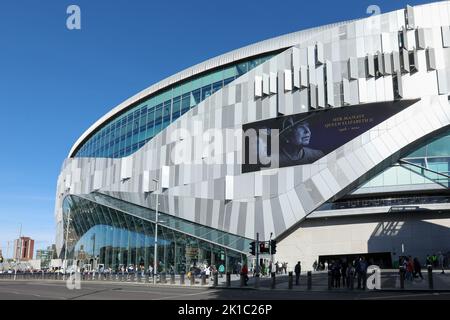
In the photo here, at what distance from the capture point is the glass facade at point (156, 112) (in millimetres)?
59031

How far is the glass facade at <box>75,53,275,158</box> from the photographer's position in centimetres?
5903

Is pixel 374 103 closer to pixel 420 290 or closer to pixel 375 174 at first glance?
pixel 375 174

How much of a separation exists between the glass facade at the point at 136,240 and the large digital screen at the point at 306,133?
8558 millimetres

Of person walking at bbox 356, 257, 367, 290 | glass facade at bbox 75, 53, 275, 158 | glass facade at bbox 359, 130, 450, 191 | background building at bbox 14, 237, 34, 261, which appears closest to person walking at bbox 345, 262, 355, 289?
person walking at bbox 356, 257, 367, 290

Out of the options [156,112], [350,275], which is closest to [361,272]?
[350,275]

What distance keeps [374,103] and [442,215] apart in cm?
1218

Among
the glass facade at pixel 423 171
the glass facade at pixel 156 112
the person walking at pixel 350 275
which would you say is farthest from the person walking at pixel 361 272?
the glass facade at pixel 156 112

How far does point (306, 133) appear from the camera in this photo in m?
49.0

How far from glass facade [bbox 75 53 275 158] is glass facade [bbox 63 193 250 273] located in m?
8.24

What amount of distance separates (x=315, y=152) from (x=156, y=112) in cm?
2595

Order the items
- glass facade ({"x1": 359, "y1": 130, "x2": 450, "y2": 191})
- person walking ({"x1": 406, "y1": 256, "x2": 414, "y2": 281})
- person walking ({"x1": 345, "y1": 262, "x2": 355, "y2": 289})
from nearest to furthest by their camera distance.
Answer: person walking ({"x1": 345, "y1": 262, "x2": 355, "y2": 289}), person walking ({"x1": 406, "y1": 256, "x2": 414, "y2": 281}), glass facade ({"x1": 359, "y1": 130, "x2": 450, "y2": 191})

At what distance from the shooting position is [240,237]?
49250 mm

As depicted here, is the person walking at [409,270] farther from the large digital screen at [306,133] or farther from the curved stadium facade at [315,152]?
the large digital screen at [306,133]

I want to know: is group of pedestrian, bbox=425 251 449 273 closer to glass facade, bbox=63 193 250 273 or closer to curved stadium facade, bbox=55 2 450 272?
curved stadium facade, bbox=55 2 450 272
